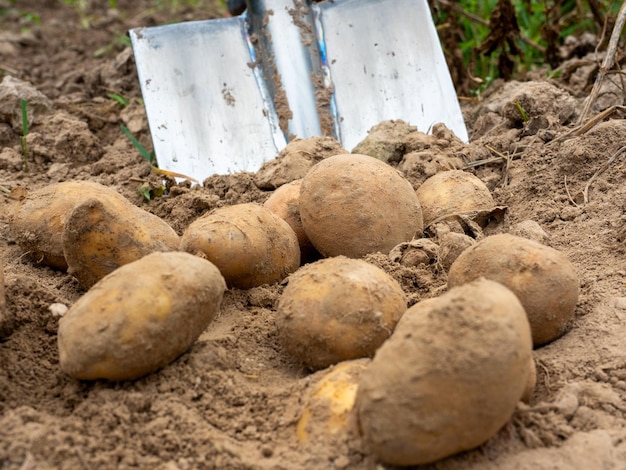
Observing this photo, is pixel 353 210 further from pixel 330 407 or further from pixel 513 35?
pixel 513 35

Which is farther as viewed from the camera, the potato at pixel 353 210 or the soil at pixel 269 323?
the potato at pixel 353 210

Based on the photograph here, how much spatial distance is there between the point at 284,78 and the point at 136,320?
74.8 inches

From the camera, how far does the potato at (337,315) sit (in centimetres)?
167

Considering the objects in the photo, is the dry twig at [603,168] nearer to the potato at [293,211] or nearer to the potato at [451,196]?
the potato at [451,196]

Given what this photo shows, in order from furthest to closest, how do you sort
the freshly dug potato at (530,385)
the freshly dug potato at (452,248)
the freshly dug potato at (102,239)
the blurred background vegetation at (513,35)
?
the blurred background vegetation at (513,35)
the freshly dug potato at (452,248)
the freshly dug potato at (102,239)
the freshly dug potato at (530,385)

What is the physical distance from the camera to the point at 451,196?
237cm

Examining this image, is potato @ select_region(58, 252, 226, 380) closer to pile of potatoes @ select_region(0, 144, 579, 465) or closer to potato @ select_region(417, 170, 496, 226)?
pile of potatoes @ select_region(0, 144, 579, 465)

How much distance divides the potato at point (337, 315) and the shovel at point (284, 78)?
1375 millimetres

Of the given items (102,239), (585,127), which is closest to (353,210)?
(102,239)

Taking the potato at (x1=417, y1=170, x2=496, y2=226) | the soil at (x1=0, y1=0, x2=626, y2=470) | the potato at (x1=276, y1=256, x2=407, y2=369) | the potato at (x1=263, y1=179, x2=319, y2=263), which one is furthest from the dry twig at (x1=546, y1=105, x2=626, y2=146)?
the potato at (x1=276, y1=256, x2=407, y2=369)

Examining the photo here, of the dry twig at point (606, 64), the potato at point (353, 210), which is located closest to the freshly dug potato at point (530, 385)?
the potato at point (353, 210)

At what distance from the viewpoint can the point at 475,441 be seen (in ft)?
4.43

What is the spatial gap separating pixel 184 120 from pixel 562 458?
7.12 ft

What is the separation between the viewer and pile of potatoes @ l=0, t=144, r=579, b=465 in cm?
131
